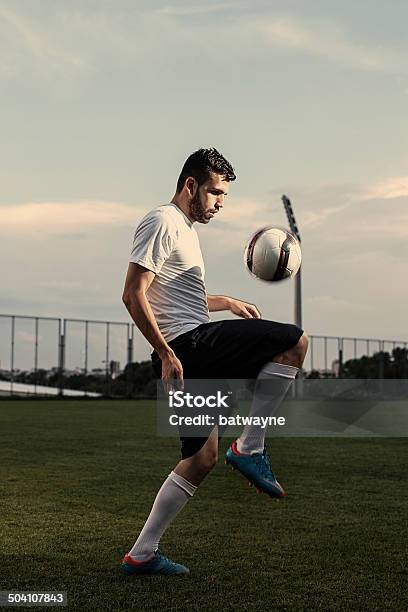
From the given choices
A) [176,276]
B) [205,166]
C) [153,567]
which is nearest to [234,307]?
[176,276]

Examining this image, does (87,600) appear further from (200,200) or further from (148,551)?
(200,200)

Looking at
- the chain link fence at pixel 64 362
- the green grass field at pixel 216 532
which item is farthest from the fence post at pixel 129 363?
the green grass field at pixel 216 532

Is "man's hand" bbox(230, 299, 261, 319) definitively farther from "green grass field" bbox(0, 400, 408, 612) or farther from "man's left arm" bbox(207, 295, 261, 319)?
"green grass field" bbox(0, 400, 408, 612)

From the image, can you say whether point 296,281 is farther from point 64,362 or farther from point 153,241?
point 153,241

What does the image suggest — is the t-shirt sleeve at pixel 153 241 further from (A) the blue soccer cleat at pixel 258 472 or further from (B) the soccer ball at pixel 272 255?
(A) the blue soccer cleat at pixel 258 472

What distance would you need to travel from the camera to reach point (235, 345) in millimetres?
4688

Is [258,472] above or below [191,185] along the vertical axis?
below

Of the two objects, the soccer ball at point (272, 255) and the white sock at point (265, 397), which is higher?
the soccer ball at point (272, 255)

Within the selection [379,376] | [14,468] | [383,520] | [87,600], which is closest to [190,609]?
[87,600]

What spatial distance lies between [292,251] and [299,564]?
188 centimetres

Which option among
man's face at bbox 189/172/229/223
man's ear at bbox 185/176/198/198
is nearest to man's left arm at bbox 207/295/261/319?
man's face at bbox 189/172/229/223

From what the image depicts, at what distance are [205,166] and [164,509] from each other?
1900 millimetres

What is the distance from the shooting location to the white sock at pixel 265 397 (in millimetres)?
4660

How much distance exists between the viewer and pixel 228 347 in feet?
15.4
